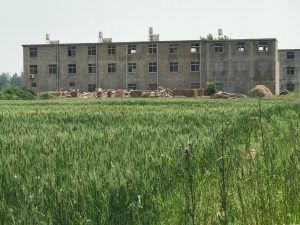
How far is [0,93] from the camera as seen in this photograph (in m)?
55.0

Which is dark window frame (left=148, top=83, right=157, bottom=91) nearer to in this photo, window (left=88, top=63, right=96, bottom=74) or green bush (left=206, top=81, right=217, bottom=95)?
window (left=88, top=63, right=96, bottom=74)

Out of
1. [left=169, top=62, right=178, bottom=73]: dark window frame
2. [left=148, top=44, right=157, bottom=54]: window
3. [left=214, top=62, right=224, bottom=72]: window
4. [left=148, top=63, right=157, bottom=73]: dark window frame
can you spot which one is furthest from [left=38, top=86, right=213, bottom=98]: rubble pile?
[left=148, top=44, right=157, bottom=54]: window

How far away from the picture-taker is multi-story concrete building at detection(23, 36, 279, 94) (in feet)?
234

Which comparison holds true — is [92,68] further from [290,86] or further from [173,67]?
[290,86]

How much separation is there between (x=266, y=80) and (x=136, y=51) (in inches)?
783

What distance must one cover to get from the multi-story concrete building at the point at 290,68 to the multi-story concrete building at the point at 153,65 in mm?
14009

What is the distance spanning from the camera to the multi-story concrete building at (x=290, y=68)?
87125mm

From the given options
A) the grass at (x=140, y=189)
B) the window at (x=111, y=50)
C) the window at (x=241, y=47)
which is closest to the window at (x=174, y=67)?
the window at (x=111, y=50)

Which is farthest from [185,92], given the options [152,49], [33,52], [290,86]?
[290,86]

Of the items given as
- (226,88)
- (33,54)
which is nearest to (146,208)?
(226,88)

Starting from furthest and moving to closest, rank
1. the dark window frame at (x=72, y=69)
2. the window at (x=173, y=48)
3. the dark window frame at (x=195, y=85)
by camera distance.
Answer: the dark window frame at (x=72, y=69), the window at (x=173, y=48), the dark window frame at (x=195, y=85)

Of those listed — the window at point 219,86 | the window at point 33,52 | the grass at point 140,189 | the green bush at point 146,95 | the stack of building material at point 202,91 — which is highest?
the window at point 33,52

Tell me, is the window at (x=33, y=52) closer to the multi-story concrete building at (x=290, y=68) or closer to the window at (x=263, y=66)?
the window at (x=263, y=66)

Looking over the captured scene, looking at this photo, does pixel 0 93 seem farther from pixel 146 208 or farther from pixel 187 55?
pixel 146 208
